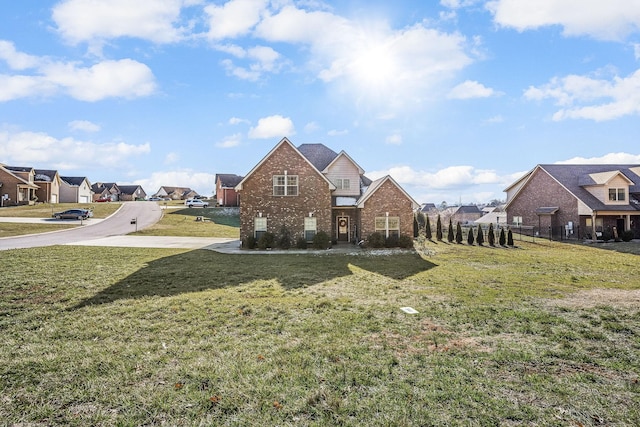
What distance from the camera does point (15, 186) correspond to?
50438 mm

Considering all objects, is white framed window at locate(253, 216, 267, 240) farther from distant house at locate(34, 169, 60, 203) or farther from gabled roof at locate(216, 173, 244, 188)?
distant house at locate(34, 169, 60, 203)

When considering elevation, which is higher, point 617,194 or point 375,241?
point 617,194

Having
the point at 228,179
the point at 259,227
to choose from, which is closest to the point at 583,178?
the point at 259,227

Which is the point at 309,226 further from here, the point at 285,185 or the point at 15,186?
the point at 15,186

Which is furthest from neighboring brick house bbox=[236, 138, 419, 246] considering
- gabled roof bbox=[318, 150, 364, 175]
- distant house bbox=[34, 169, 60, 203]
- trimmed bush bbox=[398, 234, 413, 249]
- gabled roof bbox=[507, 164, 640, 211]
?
distant house bbox=[34, 169, 60, 203]

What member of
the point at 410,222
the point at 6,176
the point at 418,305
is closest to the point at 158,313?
the point at 418,305

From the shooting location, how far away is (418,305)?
28.4ft

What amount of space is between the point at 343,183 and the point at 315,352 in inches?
837

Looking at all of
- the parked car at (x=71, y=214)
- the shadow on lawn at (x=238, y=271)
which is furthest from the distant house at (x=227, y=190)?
the shadow on lawn at (x=238, y=271)

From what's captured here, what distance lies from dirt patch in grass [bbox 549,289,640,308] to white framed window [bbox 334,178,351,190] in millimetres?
17667

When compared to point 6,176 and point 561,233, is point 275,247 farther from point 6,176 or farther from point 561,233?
point 6,176

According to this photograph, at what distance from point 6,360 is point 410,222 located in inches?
839

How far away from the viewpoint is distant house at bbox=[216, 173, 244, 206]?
194 ft

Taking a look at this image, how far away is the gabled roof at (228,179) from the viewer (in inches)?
2380
